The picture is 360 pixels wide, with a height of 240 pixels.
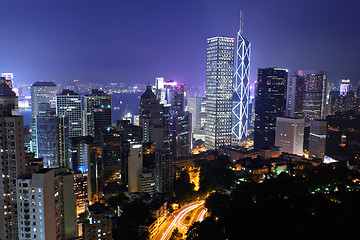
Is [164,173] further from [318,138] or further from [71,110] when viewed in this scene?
[71,110]

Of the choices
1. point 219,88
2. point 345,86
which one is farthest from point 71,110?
point 345,86

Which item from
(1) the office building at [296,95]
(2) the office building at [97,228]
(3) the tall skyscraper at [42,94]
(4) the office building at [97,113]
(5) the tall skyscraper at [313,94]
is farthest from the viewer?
(5) the tall skyscraper at [313,94]

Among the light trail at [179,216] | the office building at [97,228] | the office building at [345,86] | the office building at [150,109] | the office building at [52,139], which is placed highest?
the office building at [345,86]

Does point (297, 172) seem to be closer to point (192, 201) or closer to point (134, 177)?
point (192, 201)

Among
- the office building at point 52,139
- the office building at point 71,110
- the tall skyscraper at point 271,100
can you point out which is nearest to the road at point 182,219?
the office building at point 52,139

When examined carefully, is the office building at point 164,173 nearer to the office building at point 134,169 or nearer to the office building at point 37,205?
the office building at point 134,169

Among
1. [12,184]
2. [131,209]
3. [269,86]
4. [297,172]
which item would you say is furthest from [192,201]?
[269,86]
